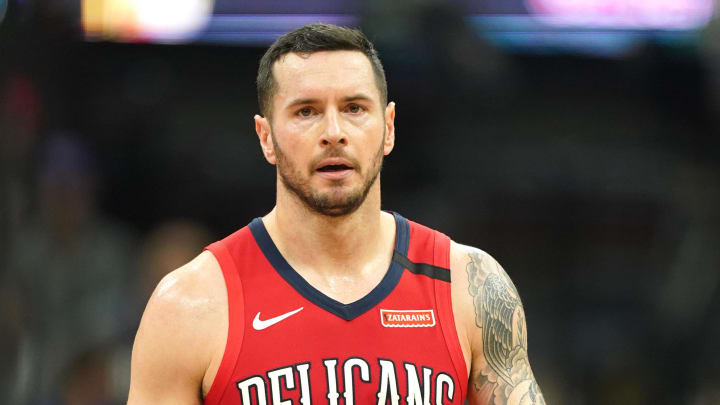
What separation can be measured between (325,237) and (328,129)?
46 cm

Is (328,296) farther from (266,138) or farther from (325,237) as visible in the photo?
(266,138)

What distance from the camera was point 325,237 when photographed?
381 centimetres

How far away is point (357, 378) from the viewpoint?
355cm

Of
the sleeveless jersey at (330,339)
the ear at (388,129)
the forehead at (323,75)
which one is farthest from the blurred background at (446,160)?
the forehead at (323,75)

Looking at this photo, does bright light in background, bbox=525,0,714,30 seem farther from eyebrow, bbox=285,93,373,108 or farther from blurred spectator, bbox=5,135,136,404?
eyebrow, bbox=285,93,373,108

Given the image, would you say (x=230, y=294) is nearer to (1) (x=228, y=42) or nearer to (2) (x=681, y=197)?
(1) (x=228, y=42)

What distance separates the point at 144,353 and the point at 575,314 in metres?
5.82

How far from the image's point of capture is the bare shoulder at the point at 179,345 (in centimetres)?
347

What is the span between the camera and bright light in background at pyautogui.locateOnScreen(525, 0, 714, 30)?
830cm

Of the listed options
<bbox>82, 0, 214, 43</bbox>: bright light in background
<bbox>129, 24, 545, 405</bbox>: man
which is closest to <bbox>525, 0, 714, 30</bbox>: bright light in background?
<bbox>82, 0, 214, 43</bbox>: bright light in background

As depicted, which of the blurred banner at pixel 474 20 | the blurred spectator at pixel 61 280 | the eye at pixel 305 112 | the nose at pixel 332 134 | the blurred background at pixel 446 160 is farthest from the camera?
the blurred banner at pixel 474 20

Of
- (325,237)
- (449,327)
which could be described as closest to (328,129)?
(325,237)

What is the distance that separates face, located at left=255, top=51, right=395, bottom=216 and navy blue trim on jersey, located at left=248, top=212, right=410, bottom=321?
24cm

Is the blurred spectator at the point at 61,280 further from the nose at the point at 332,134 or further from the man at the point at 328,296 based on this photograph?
the nose at the point at 332,134
